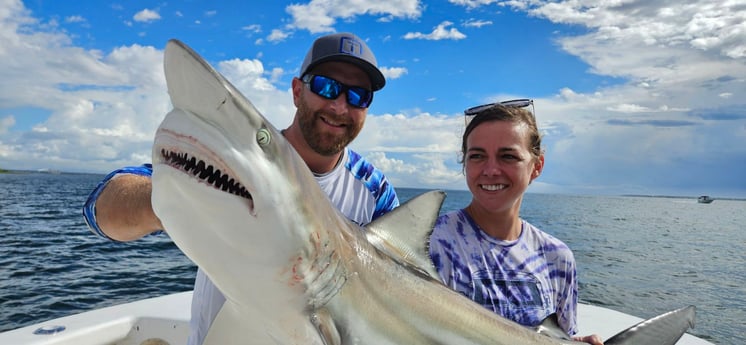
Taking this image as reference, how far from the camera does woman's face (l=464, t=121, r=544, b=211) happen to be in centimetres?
319

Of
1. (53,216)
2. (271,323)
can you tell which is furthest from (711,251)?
(53,216)

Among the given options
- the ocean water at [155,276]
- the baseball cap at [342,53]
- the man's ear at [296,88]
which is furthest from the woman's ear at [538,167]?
the ocean water at [155,276]

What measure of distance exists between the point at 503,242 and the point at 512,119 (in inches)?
34.9

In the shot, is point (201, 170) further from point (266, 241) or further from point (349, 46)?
point (349, 46)

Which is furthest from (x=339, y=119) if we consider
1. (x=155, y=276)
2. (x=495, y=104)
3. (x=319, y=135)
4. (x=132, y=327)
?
(x=155, y=276)

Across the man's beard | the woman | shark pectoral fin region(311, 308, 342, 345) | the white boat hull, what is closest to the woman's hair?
the woman

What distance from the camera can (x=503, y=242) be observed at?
125 inches

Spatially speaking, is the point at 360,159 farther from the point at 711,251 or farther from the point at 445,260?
the point at 711,251

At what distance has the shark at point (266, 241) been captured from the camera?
1385 mm

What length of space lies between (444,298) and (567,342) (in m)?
0.95

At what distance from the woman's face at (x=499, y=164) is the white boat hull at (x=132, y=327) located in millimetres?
3381

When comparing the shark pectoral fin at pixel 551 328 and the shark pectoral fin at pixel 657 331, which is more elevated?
the shark pectoral fin at pixel 551 328

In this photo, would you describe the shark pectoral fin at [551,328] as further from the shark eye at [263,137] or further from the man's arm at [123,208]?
the man's arm at [123,208]

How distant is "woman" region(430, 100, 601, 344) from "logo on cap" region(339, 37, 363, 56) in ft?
3.36
